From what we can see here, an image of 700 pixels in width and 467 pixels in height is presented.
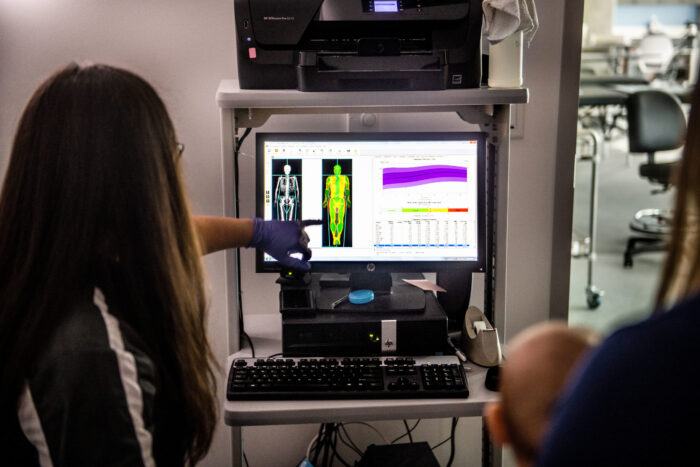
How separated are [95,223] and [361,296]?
0.77 metres

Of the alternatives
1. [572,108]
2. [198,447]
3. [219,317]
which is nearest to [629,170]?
[572,108]

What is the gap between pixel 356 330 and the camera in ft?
5.04

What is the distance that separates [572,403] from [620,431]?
0.12ft

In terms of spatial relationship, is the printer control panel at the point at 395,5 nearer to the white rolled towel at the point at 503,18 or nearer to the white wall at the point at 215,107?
the white rolled towel at the point at 503,18

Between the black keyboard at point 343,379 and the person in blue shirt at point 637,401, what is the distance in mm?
879

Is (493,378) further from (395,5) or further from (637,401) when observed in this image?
(637,401)

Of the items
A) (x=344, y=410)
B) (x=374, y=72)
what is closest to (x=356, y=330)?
(x=344, y=410)

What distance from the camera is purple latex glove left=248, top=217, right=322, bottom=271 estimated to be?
1612 millimetres

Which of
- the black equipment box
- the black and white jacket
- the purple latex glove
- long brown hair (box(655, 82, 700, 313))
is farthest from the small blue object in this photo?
long brown hair (box(655, 82, 700, 313))

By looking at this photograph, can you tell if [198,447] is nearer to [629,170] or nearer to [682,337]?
[682,337]

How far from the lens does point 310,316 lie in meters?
1.56

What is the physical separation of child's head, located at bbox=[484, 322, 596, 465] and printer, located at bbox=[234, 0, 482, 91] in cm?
109

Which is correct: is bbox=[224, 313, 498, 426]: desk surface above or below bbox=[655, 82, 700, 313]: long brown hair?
below

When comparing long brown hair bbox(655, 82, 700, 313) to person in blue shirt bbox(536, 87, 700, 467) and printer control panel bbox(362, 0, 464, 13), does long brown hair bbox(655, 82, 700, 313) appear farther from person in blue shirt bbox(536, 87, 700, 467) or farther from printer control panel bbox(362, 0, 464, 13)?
printer control panel bbox(362, 0, 464, 13)
